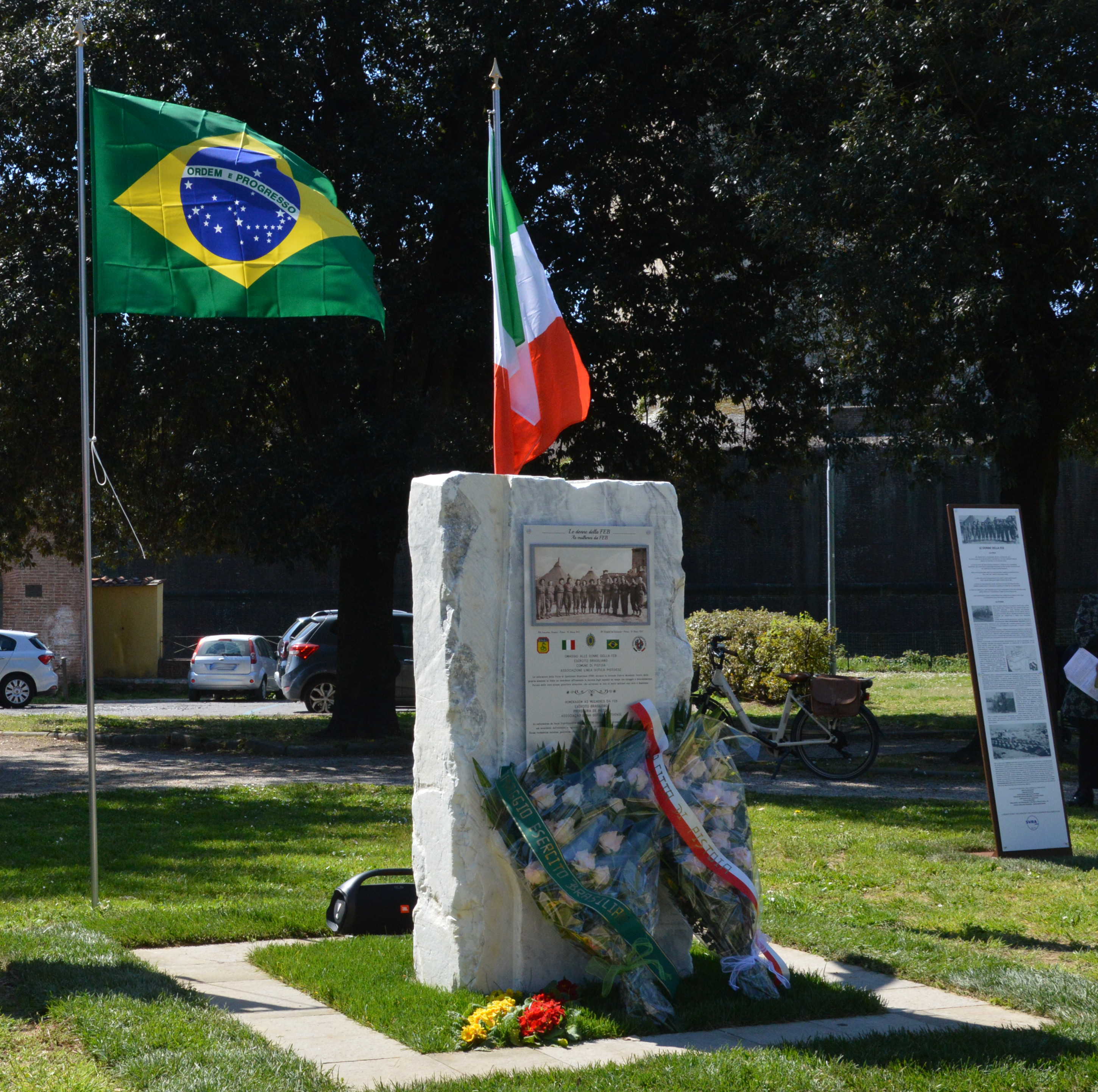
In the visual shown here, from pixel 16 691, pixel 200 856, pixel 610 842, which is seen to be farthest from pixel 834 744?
pixel 16 691

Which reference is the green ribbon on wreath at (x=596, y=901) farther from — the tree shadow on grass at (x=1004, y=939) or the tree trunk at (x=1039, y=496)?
the tree trunk at (x=1039, y=496)

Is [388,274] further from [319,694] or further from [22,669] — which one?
[22,669]

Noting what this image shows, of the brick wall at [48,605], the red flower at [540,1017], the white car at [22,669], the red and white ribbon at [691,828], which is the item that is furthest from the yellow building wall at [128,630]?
the red flower at [540,1017]

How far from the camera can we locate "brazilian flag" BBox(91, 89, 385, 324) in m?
7.32

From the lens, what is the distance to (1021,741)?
9.24 metres

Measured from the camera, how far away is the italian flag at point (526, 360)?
22.3ft

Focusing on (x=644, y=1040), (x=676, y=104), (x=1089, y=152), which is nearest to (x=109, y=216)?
(x=644, y=1040)

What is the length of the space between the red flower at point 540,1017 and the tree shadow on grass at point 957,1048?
98 cm

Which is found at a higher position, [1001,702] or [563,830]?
[1001,702]

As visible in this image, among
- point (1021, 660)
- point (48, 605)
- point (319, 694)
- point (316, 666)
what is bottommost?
point (319, 694)

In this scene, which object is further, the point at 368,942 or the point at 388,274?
the point at 388,274

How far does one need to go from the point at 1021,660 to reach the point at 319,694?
16.9 m

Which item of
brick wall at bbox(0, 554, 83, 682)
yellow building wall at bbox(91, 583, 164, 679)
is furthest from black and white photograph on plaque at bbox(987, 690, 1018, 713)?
yellow building wall at bbox(91, 583, 164, 679)

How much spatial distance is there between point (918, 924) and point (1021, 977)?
139 centimetres
